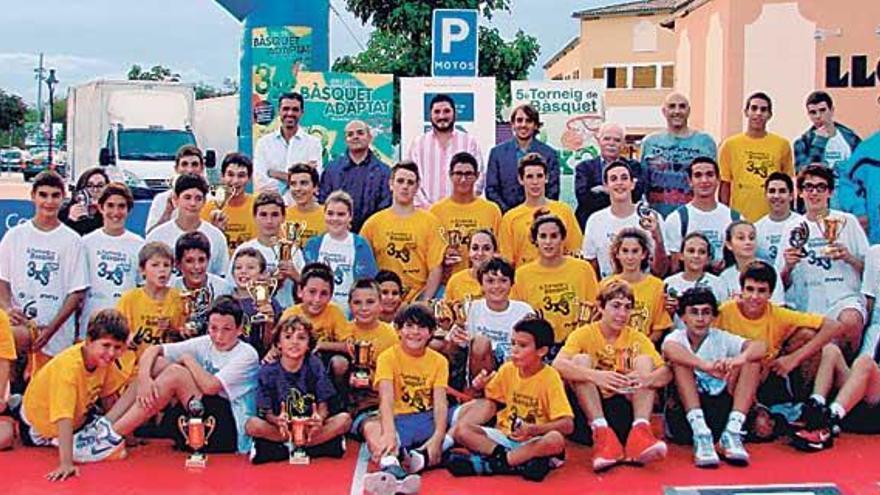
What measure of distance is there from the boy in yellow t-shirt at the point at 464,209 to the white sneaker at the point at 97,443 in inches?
104

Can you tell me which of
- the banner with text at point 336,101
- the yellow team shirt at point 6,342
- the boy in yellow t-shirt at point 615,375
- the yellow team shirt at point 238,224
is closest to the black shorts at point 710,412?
the boy in yellow t-shirt at point 615,375

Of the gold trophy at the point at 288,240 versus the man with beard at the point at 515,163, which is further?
the man with beard at the point at 515,163

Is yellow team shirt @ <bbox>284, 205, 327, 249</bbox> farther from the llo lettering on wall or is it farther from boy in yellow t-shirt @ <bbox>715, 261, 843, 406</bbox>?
the llo lettering on wall

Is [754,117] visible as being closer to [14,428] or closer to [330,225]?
[330,225]

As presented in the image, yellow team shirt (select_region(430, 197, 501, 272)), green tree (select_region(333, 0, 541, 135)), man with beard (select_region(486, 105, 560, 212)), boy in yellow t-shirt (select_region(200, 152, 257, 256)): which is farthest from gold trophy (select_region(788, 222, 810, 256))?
green tree (select_region(333, 0, 541, 135))

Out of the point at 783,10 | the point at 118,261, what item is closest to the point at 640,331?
the point at 118,261

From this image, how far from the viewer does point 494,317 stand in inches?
283

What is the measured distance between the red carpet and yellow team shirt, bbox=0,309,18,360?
609 millimetres

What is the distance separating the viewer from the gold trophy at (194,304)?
7145 mm

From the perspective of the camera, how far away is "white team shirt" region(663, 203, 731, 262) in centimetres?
786

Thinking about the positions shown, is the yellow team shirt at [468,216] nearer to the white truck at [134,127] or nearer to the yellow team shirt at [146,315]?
the yellow team shirt at [146,315]

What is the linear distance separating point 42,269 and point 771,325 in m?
4.95

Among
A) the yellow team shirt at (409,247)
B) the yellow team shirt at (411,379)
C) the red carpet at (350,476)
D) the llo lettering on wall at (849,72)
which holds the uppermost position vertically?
the llo lettering on wall at (849,72)

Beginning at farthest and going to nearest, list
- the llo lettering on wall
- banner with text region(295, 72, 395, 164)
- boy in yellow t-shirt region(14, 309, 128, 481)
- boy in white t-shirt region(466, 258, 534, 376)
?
the llo lettering on wall < banner with text region(295, 72, 395, 164) < boy in white t-shirt region(466, 258, 534, 376) < boy in yellow t-shirt region(14, 309, 128, 481)
